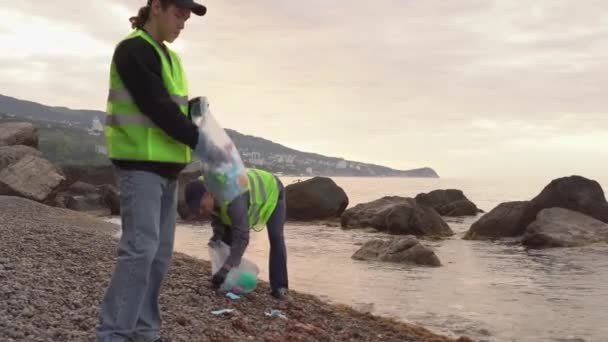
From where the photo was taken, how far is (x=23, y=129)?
30047 millimetres

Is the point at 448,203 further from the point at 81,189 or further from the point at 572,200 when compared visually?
the point at 81,189

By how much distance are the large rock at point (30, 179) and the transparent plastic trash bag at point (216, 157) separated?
20.7 metres

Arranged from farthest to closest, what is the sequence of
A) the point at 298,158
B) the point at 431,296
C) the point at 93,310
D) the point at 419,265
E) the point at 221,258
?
the point at 298,158 < the point at 419,265 < the point at 431,296 < the point at 221,258 < the point at 93,310

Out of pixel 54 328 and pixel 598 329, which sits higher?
pixel 54 328

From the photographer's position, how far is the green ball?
7047 mm

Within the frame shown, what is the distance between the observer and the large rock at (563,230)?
21.4 meters

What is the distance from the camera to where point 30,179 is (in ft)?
77.9

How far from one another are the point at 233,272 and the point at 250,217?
69 centimetres

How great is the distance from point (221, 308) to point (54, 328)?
211cm

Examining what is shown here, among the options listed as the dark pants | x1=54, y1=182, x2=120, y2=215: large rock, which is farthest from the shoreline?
x1=54, y1=182, x2=120, y2=215: large rock

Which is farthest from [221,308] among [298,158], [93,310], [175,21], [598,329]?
[298,158]

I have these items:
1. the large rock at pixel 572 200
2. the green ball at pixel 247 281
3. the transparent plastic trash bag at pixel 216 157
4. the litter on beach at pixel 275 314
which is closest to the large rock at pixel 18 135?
the large rock at pixel 572 200

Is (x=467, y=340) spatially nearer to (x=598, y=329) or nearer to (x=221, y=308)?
(x=598, y=329)

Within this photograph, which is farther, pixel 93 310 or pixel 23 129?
pixel 23 129
